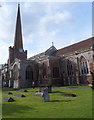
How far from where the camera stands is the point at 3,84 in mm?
48531

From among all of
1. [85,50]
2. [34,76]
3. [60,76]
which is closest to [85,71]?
[85,50]

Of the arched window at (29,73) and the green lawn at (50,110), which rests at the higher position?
the arched window at (29,73)

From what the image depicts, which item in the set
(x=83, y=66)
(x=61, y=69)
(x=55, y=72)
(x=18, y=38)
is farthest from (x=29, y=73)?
(x=18, y=38)

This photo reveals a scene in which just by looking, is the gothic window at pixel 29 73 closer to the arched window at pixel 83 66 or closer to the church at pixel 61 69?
the church at pixel 61 69

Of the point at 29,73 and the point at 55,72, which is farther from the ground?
the point at 55,72

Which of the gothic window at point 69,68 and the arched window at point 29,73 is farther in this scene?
the arched window at point 29,73

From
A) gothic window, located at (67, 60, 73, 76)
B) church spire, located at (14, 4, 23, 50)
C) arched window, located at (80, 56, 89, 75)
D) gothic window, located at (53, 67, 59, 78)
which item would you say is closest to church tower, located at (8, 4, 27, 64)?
church spire, located at (14, 4, 23, 50)

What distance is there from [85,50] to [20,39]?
35.2 metres

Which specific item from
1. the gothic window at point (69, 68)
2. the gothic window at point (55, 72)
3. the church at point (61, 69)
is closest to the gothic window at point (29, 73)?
the church at point (61, 69)

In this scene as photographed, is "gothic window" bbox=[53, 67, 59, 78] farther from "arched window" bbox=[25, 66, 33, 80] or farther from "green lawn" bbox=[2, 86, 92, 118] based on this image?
"green lawn" bbox=[2, 86, 92, 118]

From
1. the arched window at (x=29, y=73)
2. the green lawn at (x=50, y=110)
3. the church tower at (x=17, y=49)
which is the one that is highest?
the church tower at (x=17, y=49)

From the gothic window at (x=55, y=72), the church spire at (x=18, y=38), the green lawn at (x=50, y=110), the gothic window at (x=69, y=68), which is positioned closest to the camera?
the green lawn at (x=50, y=110)

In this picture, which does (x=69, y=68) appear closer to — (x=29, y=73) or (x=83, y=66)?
(x=83, y=66)

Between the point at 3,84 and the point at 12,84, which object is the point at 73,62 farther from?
the point at 3,84
